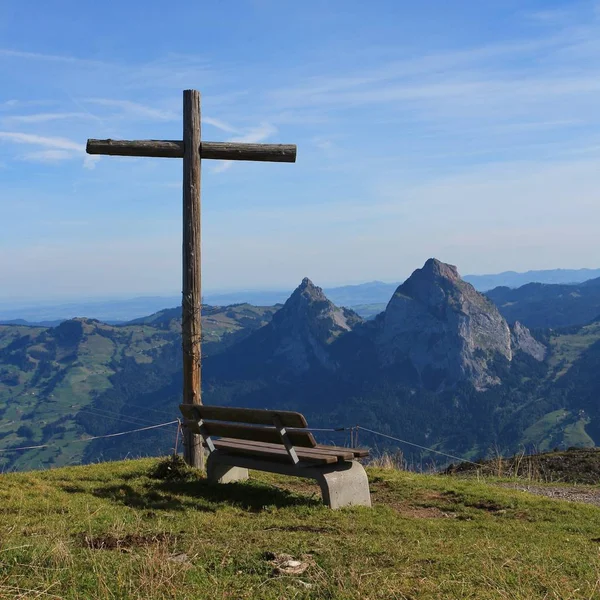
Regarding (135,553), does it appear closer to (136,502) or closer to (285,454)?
(136,502)

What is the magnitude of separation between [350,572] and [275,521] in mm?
3412

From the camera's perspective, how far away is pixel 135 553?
6.48m

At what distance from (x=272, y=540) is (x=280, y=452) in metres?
3.72

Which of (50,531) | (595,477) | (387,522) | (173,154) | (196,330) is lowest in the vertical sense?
(595,477)

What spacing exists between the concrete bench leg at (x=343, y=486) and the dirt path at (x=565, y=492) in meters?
5.29

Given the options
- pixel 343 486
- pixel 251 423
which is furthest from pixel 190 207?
pixel 343 486

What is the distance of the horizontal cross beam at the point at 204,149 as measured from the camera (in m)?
13.1

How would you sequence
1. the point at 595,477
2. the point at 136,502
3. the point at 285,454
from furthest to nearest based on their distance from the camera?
the point at 595,477
the point at 285,454
the point at 136,502

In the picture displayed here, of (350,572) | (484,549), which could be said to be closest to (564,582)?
(484,549)

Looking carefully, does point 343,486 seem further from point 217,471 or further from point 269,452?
point 217,471

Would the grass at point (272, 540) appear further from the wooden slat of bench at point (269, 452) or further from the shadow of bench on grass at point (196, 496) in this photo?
the wooden slat of bench at point (269, 452)

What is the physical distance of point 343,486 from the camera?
1062 centimetres

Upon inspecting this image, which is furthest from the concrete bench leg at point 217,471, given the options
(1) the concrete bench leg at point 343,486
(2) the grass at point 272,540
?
(1) the concrete bench leg at point 343,486

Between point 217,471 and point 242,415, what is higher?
point 242,415
